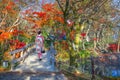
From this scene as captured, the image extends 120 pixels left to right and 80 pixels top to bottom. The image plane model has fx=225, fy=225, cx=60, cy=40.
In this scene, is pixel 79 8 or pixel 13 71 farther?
pixel 79 8

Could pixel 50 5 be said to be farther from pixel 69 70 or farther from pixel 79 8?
pixel 69 70

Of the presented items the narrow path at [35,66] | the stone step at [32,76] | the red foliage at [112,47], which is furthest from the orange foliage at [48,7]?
the red foliage at [112,47]

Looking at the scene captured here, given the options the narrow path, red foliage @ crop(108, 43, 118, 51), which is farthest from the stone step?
red foliage @ crop(108, 43, 118, 51)

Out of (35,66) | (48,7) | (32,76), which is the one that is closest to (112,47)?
(48,7)

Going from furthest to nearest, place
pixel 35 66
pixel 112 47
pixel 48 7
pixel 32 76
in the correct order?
pixel 112 47, pixel 48 7, pixel 35 66, pixel 32 76

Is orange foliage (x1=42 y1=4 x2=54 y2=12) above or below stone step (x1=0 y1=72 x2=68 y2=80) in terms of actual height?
above

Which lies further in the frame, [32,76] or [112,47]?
[112,47]

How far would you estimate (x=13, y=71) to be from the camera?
13.3 m

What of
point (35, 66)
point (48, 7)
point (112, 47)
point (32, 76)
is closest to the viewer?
point (32, 76)

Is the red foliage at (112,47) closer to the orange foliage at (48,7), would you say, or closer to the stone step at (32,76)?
the orange foliage at (48,7)

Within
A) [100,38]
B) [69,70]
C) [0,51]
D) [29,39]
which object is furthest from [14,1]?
[100,38]

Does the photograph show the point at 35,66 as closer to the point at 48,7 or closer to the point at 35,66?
the point at 35,66

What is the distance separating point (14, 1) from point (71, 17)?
38.4 ft

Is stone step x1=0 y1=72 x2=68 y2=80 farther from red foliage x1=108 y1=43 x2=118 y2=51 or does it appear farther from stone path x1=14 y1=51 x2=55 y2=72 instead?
red foliage x1=108 y1=43 x2=118 y2=51
